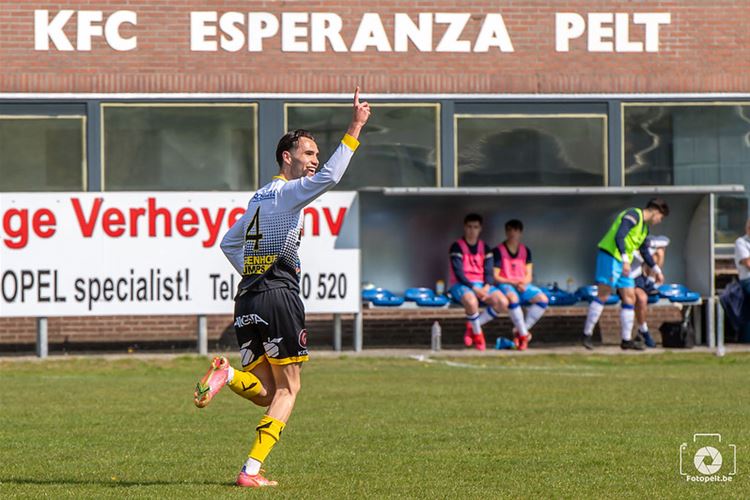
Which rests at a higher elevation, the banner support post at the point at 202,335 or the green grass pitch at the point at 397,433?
the banner support post at the point at 202,335

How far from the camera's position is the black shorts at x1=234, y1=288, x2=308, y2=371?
27.3 ft

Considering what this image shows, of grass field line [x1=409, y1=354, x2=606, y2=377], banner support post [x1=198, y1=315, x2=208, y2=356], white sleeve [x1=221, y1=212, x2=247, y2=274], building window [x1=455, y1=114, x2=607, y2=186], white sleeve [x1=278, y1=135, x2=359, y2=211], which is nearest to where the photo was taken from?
white sleeve [x1=278, y1=135, x2=359, y2=211]

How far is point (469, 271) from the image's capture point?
2175 centimetres

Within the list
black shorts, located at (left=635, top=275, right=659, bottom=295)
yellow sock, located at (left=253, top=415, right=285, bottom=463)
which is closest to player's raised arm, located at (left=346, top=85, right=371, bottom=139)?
yellow sock, located at (left=253, top=415, right=285, bottom=463)

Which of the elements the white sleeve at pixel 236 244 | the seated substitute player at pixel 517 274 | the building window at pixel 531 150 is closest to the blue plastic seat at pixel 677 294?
the seated substitute player at pixel 517 274

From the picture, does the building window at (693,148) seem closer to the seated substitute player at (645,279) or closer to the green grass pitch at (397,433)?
the seated substitute player at (645,279)

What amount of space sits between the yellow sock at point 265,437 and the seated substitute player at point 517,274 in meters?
13.7

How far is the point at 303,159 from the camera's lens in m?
8.42

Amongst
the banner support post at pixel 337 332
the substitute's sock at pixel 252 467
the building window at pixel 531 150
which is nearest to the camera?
the substitute's sock at pixel 252 467

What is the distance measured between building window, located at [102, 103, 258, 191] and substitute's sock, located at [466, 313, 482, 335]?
12.4ft

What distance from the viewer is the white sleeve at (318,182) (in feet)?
26.0

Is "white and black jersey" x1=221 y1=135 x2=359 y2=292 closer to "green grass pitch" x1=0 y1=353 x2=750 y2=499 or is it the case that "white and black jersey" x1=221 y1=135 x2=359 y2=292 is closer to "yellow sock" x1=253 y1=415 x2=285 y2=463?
"yellow sock" x1=253 y1=415 x2=285 y2=463

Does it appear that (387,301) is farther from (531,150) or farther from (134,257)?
(134,257)

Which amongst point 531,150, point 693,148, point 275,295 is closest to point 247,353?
point 275,295
